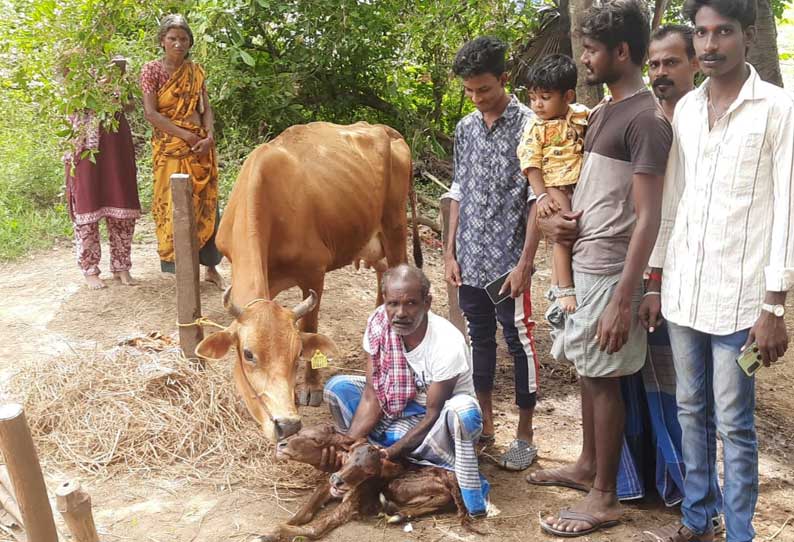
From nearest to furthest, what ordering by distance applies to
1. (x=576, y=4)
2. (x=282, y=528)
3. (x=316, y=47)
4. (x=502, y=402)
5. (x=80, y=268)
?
1. (x=282, y=528)
2. (x=502, y=402)
3. (x=576, y=4)
4. (x=80, y=268)
5. (x=316, y=47)

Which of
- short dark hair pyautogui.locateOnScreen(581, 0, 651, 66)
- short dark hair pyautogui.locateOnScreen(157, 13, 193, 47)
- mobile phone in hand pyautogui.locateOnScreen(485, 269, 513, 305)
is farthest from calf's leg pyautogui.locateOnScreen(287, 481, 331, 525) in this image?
short dark hair pyautogui.locateOnScreen(157, 13, 193, 47)

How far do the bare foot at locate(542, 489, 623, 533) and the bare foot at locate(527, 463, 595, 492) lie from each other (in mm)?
295

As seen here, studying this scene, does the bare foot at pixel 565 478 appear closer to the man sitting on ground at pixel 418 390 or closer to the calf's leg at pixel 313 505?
the man sitting on ground at pixel 418 390

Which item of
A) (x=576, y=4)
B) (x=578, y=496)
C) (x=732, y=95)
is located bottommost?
(x=578, y=496)

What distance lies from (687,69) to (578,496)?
2159 mm

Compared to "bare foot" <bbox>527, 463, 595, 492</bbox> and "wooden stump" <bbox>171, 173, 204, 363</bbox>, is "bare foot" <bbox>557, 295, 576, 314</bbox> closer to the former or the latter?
"bare foot" <bbox>527, 463, 595, 492</bbox>

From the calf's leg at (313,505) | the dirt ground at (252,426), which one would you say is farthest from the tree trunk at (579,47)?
the calf's leg at (313,505)

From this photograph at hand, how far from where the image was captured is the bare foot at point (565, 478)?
13.6ft

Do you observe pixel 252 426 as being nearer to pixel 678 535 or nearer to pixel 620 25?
pixel 678 535

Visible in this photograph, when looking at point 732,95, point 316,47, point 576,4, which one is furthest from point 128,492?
point 316,47

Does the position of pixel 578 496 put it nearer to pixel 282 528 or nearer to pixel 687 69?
pixel 282 528

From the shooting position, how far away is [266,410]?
13.3ft

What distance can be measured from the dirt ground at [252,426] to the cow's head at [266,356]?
1.44 ft

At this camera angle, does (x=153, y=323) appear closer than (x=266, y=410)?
No
